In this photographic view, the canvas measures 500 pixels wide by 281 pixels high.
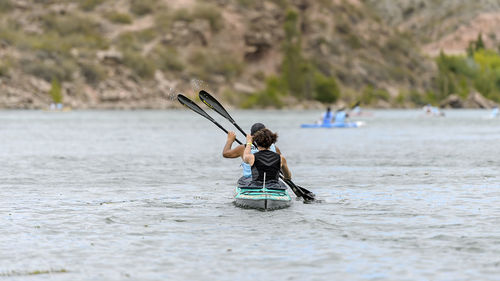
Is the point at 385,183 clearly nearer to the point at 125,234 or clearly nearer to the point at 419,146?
the point at 125,234

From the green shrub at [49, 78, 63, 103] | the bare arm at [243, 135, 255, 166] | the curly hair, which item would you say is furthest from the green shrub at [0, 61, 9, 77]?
the curly hair

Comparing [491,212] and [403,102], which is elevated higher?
[403,102]

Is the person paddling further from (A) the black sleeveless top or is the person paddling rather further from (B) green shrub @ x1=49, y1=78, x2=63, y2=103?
(B) green shrub @ x1=49, y1=78, x2=63, y2=103

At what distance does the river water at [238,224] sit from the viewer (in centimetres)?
1367

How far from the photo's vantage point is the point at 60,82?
16312 centimetres

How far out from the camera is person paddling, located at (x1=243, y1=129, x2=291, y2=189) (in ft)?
62.7

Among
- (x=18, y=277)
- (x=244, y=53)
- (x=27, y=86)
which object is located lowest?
(x=18, y=277)

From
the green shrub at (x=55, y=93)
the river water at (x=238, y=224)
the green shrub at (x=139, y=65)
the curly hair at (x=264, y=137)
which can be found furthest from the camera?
the green shrub at (x=139, y=65)

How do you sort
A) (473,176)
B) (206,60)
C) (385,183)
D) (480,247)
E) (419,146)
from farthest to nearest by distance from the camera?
(206,60)
(419,146)
(473,176)
(385,183)
(480,247)

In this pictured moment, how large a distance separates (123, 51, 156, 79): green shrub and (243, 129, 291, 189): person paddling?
15757 centimetres

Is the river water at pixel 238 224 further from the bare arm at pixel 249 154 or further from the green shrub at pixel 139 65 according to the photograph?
the green shrub at pixel 139 65

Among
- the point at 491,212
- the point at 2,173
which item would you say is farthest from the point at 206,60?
the point at 491,212

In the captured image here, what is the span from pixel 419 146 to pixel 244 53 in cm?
14384

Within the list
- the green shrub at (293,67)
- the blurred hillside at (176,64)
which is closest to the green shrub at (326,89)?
the blurred hillside at (176,64)
